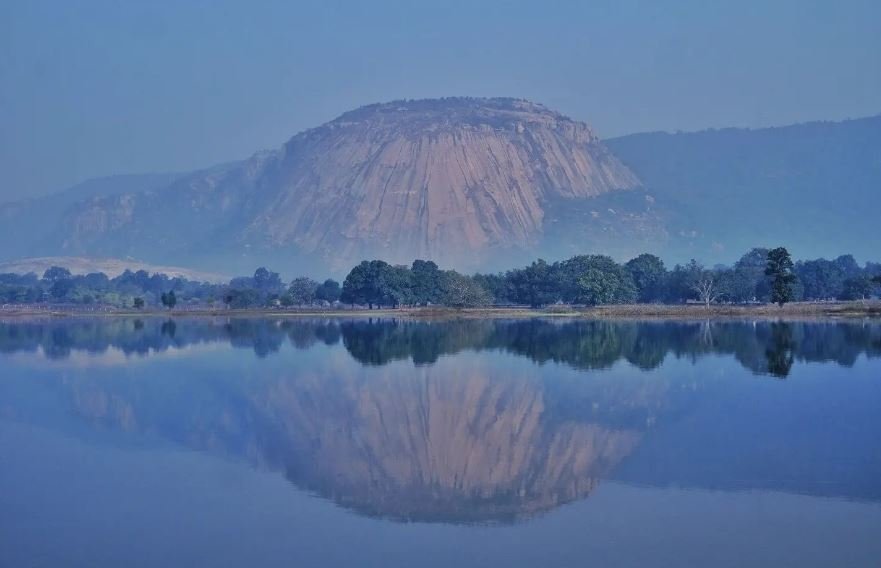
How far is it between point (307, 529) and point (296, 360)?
104 feet

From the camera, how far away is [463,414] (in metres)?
28.9

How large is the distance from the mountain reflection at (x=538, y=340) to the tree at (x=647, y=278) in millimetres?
39122

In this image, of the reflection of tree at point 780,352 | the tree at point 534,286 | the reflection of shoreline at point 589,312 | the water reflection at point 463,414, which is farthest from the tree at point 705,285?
the water reflection at point 463,414

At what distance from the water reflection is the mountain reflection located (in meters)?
0.26

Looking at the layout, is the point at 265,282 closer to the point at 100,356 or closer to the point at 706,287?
the point at 706,287

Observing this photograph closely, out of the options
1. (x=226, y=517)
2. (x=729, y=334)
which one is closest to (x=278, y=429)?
(x=226, y=517)

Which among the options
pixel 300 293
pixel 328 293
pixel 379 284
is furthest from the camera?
pixel 328 293

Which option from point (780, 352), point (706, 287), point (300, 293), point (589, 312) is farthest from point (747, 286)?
point (780, 352)

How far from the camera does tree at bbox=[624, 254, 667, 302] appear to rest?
12169 cm

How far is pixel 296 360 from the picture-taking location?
4788 centimetres

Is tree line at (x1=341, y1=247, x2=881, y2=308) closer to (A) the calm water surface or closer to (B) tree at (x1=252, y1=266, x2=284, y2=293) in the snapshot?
(A) the calm water surface

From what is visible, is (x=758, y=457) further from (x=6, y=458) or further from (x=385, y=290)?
(x=385, y=290)

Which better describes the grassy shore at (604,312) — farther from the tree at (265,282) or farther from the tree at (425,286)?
the tree at (265,282)

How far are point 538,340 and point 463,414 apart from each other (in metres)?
30.2
